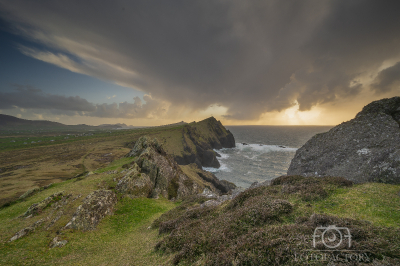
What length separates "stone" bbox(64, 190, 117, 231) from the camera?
1362 centimetres

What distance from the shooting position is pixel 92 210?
49.0 ft

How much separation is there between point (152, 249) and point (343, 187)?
564 inches

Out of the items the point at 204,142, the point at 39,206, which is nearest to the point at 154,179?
the point at 39,206

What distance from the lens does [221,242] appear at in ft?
22.2

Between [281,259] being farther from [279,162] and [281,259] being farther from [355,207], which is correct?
[279,162]

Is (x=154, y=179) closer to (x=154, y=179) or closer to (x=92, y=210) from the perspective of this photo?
(x=154, y=179)

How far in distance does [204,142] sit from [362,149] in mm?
90322

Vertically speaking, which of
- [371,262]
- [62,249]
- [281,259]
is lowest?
[62,249]

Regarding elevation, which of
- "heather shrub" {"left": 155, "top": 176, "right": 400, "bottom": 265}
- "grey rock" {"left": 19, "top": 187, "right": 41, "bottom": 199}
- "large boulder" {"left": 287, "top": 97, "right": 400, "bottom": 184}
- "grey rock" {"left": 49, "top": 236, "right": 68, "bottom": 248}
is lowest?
"grey rock" {"left": 19, "top": 187, "right": 41, "bottom": 199}

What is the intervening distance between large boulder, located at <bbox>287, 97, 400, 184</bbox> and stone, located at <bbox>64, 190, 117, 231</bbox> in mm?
24313

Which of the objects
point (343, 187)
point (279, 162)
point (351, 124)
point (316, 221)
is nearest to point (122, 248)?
point (316, 221)

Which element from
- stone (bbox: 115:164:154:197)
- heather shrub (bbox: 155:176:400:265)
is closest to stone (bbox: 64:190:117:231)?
stone (bbox: 115:164:154:197)

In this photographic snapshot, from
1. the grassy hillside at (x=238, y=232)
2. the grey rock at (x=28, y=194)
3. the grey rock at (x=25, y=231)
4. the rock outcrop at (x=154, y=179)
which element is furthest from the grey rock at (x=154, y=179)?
the grey rock at (x=28, y=194)

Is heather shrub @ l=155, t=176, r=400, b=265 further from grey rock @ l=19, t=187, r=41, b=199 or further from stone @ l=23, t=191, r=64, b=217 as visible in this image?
grey rock @ l=19, t=187, r=41, b=199
